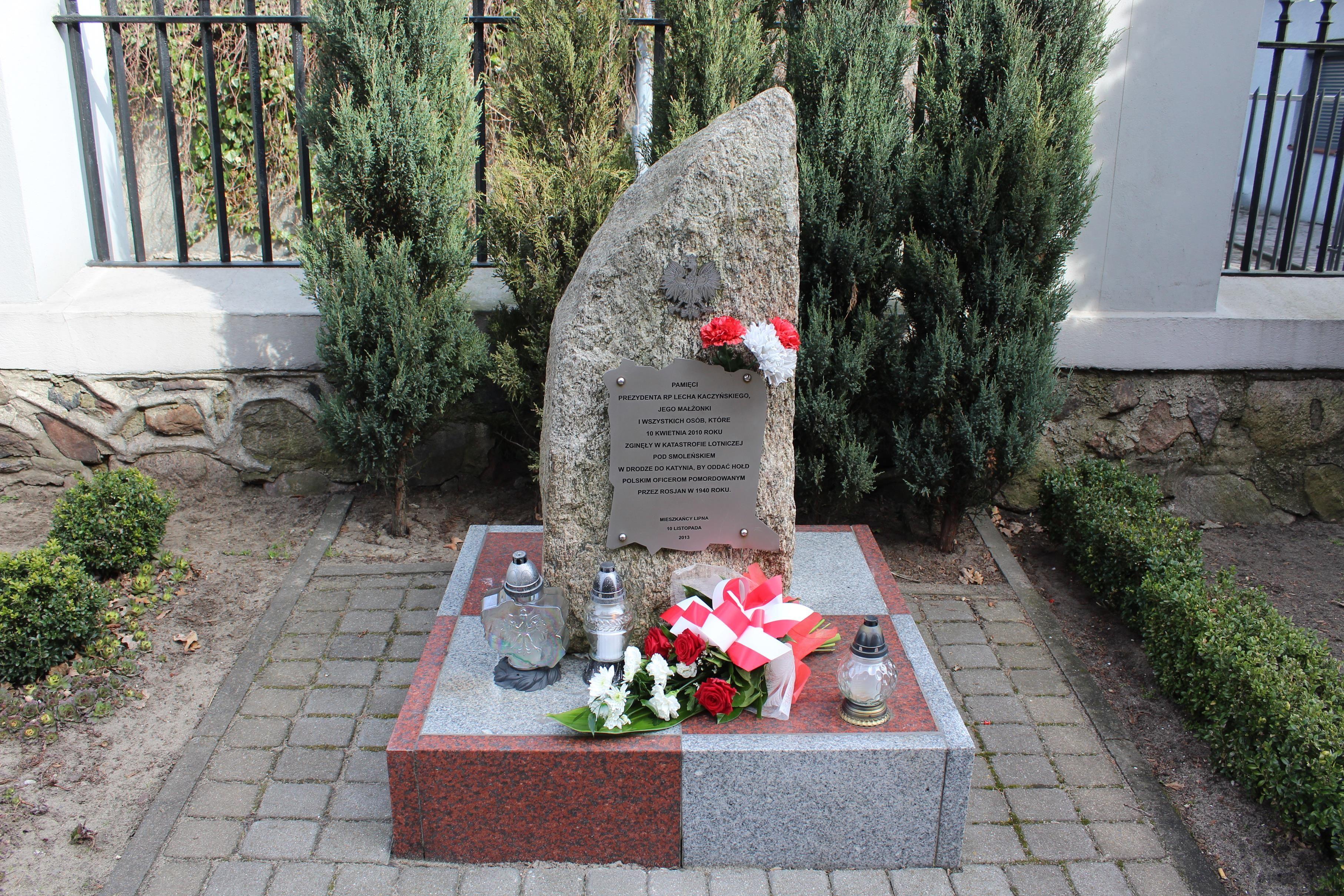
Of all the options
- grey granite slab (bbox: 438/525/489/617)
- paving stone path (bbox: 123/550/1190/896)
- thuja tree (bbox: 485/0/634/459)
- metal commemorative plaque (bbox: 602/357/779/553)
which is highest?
thuja tree (bbox: 485/0/634/459)

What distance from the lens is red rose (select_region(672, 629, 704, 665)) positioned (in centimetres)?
321

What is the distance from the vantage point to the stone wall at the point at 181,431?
17.4ft

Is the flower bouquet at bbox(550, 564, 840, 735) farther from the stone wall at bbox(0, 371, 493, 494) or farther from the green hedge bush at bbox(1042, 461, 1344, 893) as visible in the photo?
the stone wall at bbox(0, 371, 493, 494)

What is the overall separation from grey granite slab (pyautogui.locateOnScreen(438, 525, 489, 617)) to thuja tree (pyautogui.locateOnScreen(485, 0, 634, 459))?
76 cm

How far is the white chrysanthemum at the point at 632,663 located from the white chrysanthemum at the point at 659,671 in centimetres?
4

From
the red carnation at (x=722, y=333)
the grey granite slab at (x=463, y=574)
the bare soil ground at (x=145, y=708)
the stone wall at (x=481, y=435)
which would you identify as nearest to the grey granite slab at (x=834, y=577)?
the red carnation at (x=722, y=333)

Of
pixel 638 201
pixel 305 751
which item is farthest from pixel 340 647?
pixel 638 201

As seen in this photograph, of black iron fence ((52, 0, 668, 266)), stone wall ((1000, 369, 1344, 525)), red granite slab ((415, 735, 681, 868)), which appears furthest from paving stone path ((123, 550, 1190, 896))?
black iron fence ((52, 0, 668, 266))

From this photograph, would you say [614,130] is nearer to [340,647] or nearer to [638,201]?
[638,201]

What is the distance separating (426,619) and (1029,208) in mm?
3225

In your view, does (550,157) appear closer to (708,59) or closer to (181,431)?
(708,59)

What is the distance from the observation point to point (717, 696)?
3.15 m

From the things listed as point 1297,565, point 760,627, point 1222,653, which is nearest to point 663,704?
point 760,627

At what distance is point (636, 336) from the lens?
11.0 feet
